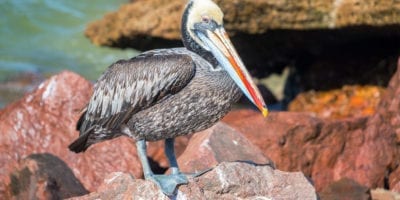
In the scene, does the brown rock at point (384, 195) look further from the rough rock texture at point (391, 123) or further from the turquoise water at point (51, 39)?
the turquoise water at point (51, 39)

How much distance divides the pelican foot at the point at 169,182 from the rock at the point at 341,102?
6078 millimetres

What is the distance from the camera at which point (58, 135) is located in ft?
29.2

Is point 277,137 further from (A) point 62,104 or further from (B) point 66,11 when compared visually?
(B) point 66,11

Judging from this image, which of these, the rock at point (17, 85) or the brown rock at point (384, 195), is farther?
the rock at point (17, 85)

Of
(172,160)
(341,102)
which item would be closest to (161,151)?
(172,160)

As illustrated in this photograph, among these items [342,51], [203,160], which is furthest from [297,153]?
[342,51]

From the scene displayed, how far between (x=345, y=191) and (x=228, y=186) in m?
2.21

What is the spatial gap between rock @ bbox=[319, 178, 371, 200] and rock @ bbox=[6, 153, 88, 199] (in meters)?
2.13

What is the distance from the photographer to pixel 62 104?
9062 millimetres

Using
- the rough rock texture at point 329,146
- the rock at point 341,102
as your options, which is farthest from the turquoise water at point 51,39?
the rough rock texture at point 329,146

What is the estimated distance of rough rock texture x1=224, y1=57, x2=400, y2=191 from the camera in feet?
29.0

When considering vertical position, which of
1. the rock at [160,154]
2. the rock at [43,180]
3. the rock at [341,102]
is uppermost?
the rock at [43,180]

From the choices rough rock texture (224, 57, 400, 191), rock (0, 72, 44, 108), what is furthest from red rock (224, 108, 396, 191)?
rock (0, 72, 44, 108)

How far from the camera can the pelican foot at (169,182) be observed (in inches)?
240
